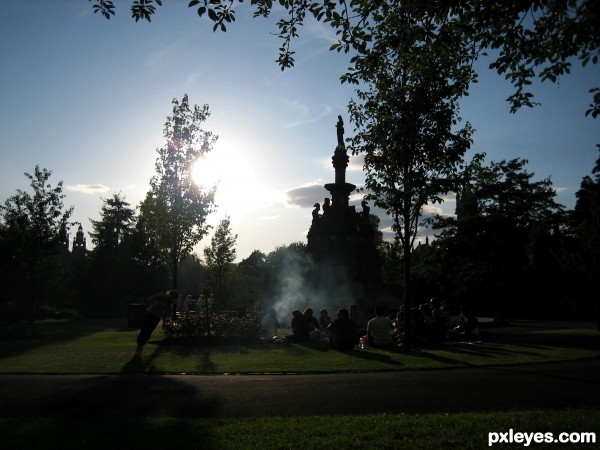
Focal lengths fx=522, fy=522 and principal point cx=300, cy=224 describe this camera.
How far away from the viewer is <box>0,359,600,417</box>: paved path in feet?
25.4

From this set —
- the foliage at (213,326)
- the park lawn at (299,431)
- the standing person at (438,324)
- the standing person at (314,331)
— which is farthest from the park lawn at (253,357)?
the park lawn at (299,431)

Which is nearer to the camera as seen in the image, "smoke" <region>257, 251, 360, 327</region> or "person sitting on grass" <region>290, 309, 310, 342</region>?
"person sitting on grass" <region>290, 309, 310, 342</region>

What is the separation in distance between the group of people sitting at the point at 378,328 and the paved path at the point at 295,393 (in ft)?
16.4

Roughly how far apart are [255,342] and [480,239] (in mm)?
33746

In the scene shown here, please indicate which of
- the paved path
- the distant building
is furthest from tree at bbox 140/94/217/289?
the distant building

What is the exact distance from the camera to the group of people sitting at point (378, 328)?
16.2m

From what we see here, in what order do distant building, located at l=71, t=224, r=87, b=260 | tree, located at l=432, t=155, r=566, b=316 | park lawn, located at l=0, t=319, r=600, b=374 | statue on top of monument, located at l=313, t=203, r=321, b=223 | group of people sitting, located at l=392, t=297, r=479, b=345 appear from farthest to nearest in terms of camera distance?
distant building, located at l=71, t=224, r=87, b=260
tree, located at l=432, t=155, r=566, b=316
statue on top of monument, located at l=313, t=203, r=321, b=223
group of people sitting, located at l=392, t=297, r=479, b=345
park lawn, located at l=0, t=319, r=600, b=374

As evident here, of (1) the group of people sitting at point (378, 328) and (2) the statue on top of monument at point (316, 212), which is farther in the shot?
(2) the statue on top of monument at point (316, 212)

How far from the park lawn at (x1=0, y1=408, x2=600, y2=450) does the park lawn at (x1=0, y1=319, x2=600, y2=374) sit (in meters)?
4.89

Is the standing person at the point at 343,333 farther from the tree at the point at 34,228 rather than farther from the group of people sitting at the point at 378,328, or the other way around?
the tree at the point at 34,228

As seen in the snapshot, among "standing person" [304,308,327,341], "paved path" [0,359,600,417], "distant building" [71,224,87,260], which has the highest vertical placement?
"distant building" [71,224,87,260]

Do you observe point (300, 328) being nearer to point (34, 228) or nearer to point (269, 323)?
point (269, 323)

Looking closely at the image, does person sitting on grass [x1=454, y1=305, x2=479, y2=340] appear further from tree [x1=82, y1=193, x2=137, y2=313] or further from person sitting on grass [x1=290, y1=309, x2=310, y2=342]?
tree [x1=82, y1=193, x2=137, y2=313]

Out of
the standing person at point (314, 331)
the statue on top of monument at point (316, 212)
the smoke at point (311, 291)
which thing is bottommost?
the standing person at point (314, 331)
